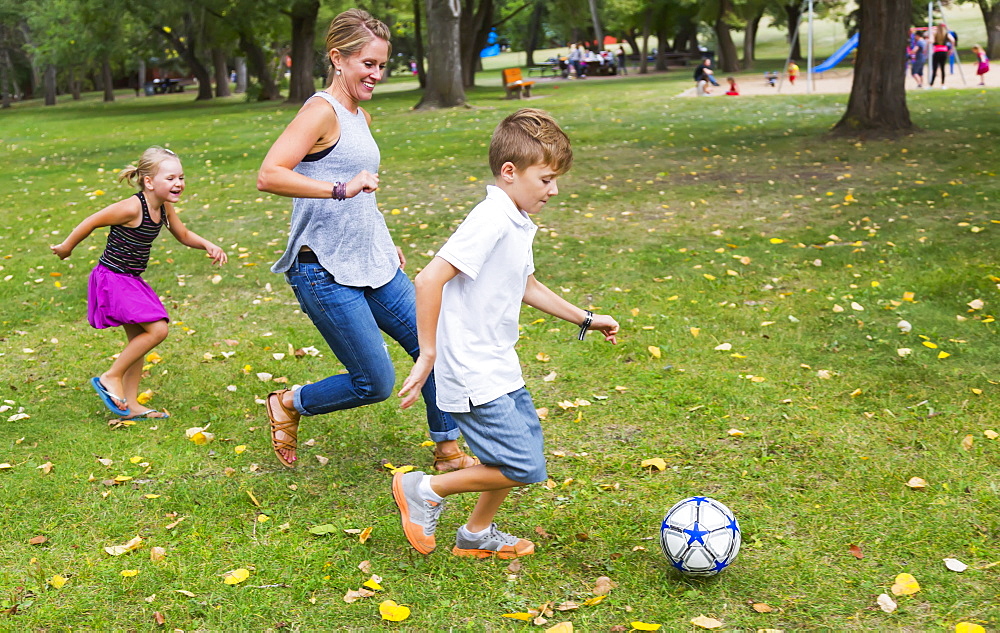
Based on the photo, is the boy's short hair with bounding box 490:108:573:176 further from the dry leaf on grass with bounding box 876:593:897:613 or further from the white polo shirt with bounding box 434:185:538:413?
the dry leaf on grass with bounding box 876:593:897:613

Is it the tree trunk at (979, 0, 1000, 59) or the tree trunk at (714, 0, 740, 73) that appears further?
the tree trunk at (714, 0, 740, 73)

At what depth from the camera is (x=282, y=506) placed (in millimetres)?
4516

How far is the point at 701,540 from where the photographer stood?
363 cm

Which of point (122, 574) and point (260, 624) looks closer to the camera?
point (260, 624)

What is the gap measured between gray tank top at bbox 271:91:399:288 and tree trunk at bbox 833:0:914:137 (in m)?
12.7

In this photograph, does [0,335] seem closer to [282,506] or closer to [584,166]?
[282,506]

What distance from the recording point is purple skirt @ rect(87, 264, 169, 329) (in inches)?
213

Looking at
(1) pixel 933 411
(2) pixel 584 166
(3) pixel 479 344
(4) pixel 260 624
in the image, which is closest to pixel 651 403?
(1) pixel 933 411

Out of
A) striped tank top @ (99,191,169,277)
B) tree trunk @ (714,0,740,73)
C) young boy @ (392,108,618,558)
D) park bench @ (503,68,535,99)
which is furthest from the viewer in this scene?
tree trunk @ (714,0,740,73)

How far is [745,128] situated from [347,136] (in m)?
15.9

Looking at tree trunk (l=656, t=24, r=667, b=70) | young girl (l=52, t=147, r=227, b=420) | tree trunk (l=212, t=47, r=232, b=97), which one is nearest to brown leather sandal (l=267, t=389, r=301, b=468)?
young girl (l=52, t=147, r=227, b=420)

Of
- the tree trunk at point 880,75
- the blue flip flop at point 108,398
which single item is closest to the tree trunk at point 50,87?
the tree trunk at point 880,75

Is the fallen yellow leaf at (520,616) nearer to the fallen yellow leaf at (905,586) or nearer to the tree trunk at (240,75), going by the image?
the fallen yellow leaf at (905,586)

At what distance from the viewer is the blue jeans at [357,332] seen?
4258mm
